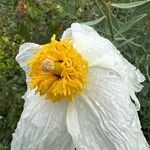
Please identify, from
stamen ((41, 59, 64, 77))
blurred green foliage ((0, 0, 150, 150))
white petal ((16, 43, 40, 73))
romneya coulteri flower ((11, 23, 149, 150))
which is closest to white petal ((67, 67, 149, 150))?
romneya coulteri flower ((11, 23, 149, 150))

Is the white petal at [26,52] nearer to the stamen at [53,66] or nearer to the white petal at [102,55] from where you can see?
the white petal at [102,55]

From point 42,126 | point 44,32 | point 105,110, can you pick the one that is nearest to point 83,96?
point 105,110

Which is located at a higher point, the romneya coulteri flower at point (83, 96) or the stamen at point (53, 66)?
the stamen at point (53, 66)

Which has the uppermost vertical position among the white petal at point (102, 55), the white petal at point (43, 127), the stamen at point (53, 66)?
the stamen at point (53, 66)

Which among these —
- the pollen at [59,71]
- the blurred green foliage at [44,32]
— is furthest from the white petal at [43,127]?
the blurred green foliage at [44,32]

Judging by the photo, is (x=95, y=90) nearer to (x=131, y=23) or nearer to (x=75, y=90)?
(x=75, y=90)

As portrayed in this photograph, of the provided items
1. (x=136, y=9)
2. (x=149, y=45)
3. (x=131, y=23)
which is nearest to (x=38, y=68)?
(x=131, y=23)

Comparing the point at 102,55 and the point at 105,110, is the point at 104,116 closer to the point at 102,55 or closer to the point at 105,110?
the point at 105,110
